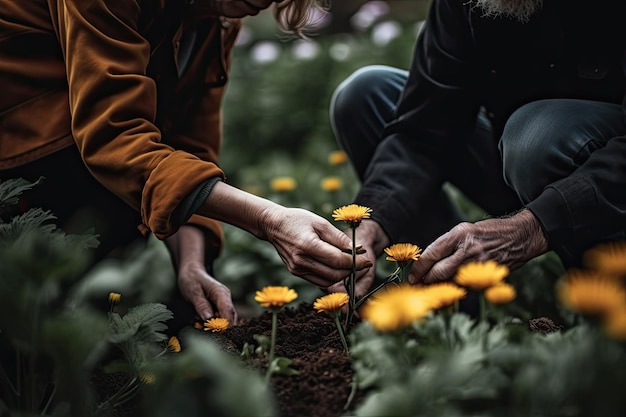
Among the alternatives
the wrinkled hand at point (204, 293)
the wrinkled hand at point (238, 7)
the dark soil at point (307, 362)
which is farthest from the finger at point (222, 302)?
the wrinkled hand at point (238, 7)

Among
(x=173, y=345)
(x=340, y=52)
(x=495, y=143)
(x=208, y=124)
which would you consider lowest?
(x=340, y=52)

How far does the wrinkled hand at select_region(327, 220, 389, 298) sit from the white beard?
552 mm

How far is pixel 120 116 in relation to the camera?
4.73 feet

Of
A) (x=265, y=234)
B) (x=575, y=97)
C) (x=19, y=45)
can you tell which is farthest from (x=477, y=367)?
(x=19, y=45)

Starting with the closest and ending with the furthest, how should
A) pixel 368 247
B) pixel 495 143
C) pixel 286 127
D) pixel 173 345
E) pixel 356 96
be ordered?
pixel 173 345 < pixel 368 247 < pixel 495 143 < pixel 356 96 < pixel 286 127

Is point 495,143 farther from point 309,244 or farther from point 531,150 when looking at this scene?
point 309,244

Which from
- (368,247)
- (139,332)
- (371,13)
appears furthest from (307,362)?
(371,13)

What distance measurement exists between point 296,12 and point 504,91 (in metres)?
0.57

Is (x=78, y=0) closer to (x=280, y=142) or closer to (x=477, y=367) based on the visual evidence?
(x=477, y=367)

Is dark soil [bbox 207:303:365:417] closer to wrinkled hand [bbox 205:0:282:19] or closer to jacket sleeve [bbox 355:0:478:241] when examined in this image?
jacket sleeve [bbox 355:0:478:241]

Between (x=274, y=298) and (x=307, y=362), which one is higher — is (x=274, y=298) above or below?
above

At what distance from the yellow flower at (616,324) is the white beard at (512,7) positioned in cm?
91

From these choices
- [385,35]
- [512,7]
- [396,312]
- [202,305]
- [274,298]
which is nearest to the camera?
[396,312]

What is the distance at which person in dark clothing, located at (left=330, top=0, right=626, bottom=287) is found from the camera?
1479 millimetres
